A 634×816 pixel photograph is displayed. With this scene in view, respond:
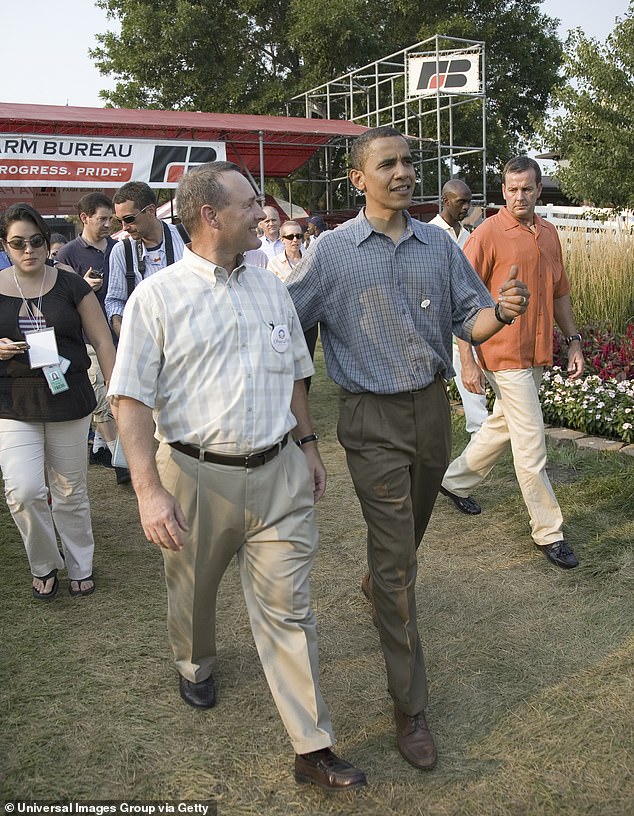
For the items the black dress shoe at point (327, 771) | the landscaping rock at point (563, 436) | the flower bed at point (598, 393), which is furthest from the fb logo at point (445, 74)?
the black dress shoe at point (327, 771)

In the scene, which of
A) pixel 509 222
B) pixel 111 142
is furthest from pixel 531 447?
pixel 111 142

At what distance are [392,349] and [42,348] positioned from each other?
2100 mm

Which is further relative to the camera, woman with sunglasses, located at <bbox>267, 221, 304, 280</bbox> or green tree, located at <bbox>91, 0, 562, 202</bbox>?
green tree, located at <bbox>91, 0, 562, 202</bbox>

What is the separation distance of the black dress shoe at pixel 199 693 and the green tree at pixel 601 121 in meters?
17.3

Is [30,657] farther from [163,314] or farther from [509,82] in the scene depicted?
[509,82]

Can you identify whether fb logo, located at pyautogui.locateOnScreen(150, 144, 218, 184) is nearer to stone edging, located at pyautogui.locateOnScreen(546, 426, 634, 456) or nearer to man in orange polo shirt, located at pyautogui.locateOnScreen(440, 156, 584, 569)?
stone edging, located at pyautogui.locateOnScreen(546, 426, 634, 456)

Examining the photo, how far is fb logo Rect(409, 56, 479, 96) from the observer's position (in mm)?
19906

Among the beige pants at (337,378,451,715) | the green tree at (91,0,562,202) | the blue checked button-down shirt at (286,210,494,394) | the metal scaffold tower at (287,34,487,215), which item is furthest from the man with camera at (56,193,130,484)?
the green tree at (91,0,562,202)

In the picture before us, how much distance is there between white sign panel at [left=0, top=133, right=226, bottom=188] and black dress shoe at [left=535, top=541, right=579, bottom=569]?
1087cm

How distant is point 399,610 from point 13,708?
5.56ft

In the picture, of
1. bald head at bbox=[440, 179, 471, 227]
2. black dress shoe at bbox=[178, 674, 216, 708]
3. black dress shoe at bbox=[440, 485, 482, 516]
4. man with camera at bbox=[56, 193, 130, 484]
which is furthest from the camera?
bald head at bbox=[440, 179, 471, 227]

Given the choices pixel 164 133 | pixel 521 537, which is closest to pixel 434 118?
pixel 164 133

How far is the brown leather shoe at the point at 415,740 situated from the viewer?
3.04 m

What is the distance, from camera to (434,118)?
2425 cm
